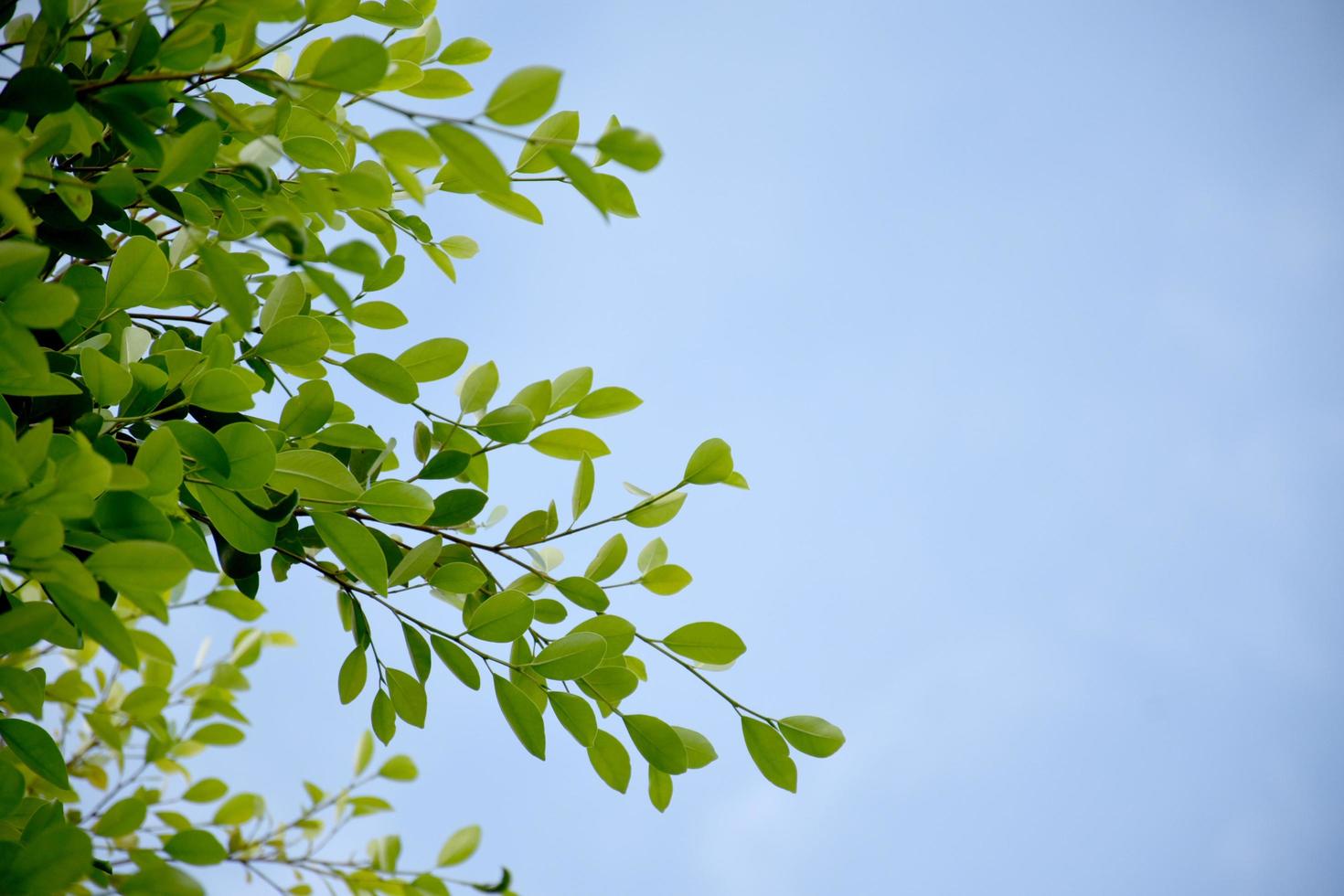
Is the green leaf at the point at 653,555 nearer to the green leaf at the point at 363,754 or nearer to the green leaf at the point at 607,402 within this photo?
the green leaf at the point at 607,402

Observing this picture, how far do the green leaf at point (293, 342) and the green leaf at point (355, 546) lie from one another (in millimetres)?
92

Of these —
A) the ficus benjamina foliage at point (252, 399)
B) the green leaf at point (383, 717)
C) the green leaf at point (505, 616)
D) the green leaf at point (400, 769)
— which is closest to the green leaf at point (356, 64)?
the ficus benjamina foliage at point (252, 399)

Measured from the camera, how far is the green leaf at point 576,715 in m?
0.53

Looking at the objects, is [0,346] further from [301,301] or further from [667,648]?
[667,648]

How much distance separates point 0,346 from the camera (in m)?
0.38

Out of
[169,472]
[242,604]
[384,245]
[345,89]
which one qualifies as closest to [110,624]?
[169,472]

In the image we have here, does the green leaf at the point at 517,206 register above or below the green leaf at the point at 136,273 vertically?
above

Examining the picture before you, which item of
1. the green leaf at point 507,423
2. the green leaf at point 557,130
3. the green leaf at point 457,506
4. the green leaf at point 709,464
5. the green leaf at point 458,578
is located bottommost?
the green leaf at point 458,578

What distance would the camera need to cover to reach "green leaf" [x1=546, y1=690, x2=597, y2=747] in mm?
532

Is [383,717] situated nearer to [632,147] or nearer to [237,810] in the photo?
[632,147]

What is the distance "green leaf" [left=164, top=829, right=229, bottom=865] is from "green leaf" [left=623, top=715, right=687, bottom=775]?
30 cm

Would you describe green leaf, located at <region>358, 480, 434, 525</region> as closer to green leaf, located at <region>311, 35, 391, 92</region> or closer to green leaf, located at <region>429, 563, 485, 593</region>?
green leaf, located at <region>429, 563, 485, 593</region>

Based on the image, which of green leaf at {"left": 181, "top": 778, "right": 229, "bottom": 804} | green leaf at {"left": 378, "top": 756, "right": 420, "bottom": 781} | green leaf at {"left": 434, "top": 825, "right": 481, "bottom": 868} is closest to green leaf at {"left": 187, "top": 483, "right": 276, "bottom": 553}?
green leaf at {"left": 434, "top": 825, "right": 481, "bottom": 868}

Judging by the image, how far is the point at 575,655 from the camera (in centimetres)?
52
